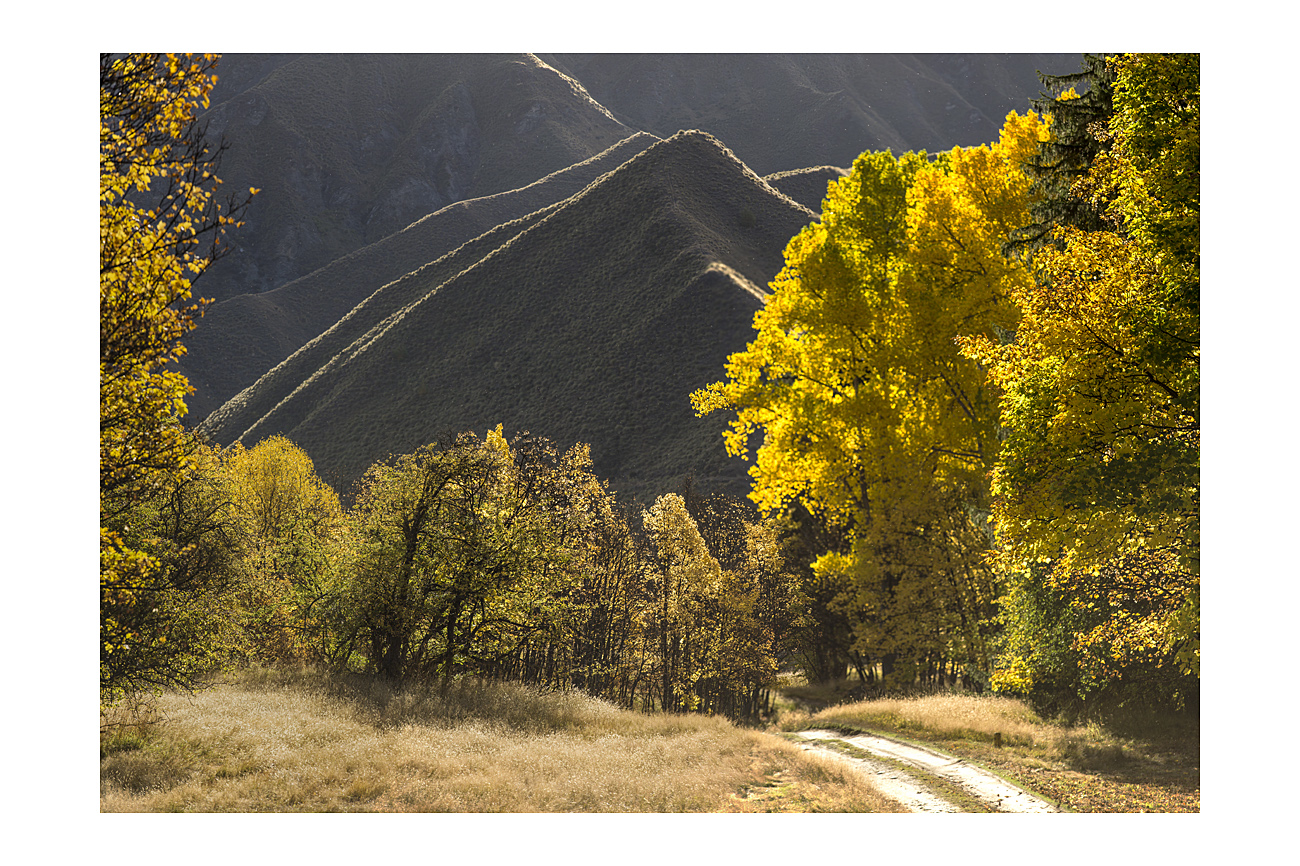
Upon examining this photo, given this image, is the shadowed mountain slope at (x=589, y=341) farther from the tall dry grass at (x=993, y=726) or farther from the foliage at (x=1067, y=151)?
the foliage at (x=1067, y=151)

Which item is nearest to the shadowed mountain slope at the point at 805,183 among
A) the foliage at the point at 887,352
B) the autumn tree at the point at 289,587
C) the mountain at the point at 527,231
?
the mountain at the point at 527,231

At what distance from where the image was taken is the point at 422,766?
9.22m

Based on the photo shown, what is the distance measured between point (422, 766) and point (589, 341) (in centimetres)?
5688

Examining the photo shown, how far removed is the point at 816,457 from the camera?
14.2m

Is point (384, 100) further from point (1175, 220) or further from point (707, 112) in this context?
point (1175, 220)

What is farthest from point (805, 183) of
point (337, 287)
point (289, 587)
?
point (289, 587)

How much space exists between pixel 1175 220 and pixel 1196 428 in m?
2.25

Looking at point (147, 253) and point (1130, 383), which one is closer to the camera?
point (147, 253)

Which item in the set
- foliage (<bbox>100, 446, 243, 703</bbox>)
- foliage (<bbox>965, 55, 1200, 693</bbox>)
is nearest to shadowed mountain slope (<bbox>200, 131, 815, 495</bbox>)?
foliage (<bbox>100, 446, 243, 703</bbox>)

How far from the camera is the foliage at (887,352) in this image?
12.9 metres

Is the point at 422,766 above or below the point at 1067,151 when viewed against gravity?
below

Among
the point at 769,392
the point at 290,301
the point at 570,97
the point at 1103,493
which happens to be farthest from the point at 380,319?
the point at 1103,493

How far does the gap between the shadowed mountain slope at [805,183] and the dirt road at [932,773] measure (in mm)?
94446

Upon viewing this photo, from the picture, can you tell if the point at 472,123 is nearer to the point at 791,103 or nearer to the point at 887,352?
the point at 791,103
